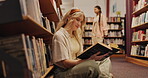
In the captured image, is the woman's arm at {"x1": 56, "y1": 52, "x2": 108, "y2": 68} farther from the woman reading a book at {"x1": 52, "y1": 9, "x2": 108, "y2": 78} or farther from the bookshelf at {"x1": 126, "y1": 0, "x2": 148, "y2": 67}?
the bookshelf at {"x1": 126, "y1": 0, "x2": 148, "y2": 67}

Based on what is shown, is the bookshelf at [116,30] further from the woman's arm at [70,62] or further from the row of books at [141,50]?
the woman's arm at [70,62]

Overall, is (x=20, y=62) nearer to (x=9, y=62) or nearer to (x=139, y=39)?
(x=9, y=62)

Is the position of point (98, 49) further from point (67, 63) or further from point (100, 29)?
point (100, 29)

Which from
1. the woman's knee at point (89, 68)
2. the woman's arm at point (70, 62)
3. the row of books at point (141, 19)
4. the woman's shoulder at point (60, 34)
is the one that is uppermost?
the row of books at point (141, 19)

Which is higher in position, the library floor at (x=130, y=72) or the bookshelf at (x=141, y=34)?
the bookshelf at (x=141, y=34)

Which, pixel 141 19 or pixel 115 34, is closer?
pixel 141 19

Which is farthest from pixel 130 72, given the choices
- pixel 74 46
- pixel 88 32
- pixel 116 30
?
pixel 116 30

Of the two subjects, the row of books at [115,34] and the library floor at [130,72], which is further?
the row of books at [115,34]

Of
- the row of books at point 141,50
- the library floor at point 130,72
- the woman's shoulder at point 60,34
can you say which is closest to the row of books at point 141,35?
the row of books at point 141,50

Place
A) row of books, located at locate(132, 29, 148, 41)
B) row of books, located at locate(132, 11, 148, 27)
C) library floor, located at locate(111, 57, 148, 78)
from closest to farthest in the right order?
library floor, located at locate(111, 57, 148, 78) < row of books, located at locate(132, 11, 148, 27) < row of books, located at locate(132, 29, 148, 41)

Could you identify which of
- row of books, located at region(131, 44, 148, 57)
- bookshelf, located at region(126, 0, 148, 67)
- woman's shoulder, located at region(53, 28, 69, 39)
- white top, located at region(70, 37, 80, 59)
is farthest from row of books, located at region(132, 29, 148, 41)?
woman's shoulder, located at region(53, 28, 69, 39)

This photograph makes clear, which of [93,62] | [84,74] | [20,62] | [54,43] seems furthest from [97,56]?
[20,62]

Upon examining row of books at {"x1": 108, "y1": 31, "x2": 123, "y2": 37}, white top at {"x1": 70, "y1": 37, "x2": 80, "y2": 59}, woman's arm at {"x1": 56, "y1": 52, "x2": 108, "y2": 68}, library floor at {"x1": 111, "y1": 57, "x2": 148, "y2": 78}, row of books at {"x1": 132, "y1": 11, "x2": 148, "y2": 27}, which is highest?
row of books at {"x1": 132, "y1": 11, "x2": 148, "y2": 27}

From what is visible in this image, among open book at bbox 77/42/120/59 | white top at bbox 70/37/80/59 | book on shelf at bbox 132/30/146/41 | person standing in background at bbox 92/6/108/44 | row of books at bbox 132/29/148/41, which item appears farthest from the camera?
person standing in background at bbox 92/6/108/44
